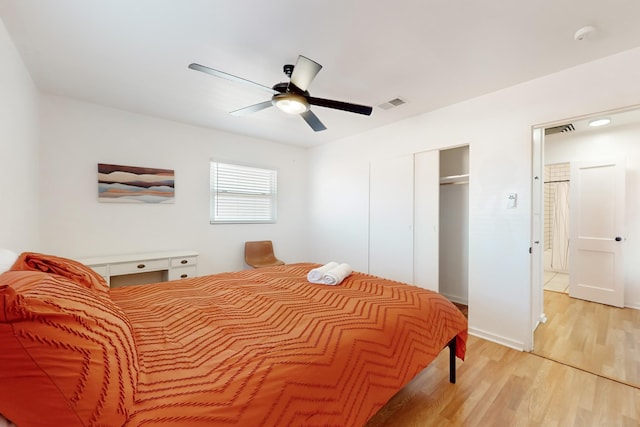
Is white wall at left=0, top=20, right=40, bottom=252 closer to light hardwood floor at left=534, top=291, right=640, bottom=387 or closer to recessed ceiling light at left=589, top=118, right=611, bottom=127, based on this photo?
light hardwood floor at left=534, top=291, right=640, bottom=387

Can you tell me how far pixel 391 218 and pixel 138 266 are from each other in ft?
10.4

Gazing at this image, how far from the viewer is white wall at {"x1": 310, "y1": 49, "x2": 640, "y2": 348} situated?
7.31 ft

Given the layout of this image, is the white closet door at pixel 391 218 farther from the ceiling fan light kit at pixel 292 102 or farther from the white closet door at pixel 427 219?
the ceiling fan light kit at pixel 292 102

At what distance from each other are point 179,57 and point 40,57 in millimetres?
1141

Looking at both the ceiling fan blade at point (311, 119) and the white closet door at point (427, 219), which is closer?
the ceiling fan blade at point (311, 119)

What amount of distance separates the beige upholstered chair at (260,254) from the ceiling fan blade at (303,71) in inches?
113

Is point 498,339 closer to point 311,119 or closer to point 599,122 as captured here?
point 311,119

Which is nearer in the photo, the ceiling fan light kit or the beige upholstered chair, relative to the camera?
the ceiling fan light kit

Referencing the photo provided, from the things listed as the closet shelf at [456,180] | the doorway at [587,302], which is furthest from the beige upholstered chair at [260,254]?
the doorway at [587,302]

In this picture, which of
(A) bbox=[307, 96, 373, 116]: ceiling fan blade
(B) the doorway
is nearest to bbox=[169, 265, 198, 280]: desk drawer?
(A) bbox=[307, 96, 373, 116]: ceiling fan blade

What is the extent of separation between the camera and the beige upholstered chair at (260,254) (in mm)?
4277

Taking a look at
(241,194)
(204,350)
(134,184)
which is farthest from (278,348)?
(241,194)

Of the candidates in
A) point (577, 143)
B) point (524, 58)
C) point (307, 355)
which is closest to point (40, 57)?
point (307, 355)

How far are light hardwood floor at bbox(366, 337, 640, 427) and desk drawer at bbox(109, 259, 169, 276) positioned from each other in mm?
2764
